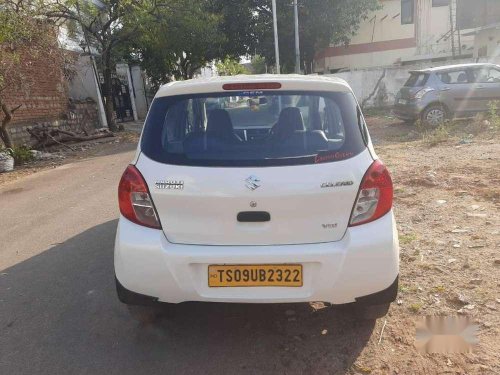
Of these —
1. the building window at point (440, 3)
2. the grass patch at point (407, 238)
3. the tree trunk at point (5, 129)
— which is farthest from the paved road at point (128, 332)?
the building window at point (440, 3)

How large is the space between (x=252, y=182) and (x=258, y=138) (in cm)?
45

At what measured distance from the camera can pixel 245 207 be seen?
241 centimetres

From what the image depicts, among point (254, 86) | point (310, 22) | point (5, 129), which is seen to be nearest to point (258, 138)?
point (254, 86)

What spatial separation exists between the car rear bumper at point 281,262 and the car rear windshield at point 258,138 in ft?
1.60

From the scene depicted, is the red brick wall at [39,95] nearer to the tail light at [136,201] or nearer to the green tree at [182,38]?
the green tree at [182,38]

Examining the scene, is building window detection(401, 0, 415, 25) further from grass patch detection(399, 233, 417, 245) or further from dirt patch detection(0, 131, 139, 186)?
grass patch detection(399, 233, 417, 245)

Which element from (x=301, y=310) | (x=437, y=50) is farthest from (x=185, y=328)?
(x=437, y=50)

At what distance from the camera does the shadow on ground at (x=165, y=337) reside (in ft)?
8.48

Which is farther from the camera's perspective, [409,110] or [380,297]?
[409,110]

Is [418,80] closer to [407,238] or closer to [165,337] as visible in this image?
[407,238]

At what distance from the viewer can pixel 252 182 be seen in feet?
7.82

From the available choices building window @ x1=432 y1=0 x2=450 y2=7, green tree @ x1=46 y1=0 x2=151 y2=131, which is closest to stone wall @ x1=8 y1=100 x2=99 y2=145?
green tree @ x1=46 y1=0 x2=151 y2=131

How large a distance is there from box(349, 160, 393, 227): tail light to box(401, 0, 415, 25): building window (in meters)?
32.7

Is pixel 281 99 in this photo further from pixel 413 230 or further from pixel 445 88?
pixel 445 88
